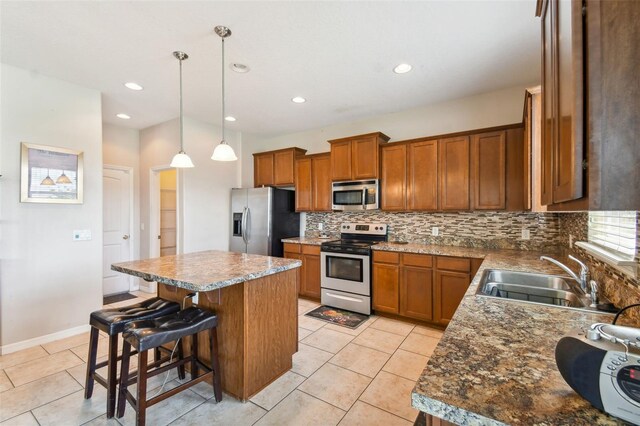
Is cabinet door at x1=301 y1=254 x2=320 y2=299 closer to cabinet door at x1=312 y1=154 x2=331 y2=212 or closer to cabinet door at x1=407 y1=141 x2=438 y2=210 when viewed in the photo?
cabinet door at x1=312 y1=154 x2=331 y2=212

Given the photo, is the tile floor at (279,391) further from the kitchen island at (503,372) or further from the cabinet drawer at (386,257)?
the kitchen island at (503,372)

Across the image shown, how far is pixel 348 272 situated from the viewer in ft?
12.4

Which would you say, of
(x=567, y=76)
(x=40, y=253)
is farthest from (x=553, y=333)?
(x=40, y=253)

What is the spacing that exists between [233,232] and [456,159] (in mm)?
3524

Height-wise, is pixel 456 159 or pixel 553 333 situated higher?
pixel 456 159

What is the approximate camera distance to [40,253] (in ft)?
9.70

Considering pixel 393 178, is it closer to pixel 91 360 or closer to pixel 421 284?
pixel 421 284

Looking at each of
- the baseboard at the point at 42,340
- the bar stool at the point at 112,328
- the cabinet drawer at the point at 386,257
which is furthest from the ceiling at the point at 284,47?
the baseboard at the point at 42,340

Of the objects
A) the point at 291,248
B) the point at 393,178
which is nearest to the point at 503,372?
the point at 393,178

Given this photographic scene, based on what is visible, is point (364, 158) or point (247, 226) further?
point (247, 226)

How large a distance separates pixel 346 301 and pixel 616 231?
2806mm

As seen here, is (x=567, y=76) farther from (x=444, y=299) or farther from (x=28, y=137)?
(x=28, y=137)

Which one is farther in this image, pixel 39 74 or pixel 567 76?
pixel 39 74

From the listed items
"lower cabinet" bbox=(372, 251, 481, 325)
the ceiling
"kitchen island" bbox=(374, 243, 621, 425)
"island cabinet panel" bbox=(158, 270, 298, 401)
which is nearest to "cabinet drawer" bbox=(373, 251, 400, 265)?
"lower cabinet" bbox=(372, 251, 481, 325)
